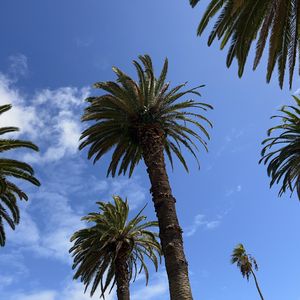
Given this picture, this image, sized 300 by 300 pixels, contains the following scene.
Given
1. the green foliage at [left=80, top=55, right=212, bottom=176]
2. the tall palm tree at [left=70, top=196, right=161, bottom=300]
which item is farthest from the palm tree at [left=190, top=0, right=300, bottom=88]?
the tall palm tree at [left=70, top=196, right=161, bottom=300]

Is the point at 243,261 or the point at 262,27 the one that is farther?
the point at 243,261

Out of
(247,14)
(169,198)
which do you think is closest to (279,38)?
(247,14)

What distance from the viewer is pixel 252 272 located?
2201 inches

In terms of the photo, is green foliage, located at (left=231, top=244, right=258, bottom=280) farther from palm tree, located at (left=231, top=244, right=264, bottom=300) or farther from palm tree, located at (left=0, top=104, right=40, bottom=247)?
palm tree, located at (left=0, top=104, right=40, bottom=247)

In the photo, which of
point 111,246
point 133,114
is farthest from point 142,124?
point 111,246

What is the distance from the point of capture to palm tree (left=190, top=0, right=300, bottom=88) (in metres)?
12.9

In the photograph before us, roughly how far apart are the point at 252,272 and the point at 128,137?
42311 mm

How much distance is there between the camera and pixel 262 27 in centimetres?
1366

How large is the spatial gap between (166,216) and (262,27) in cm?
687

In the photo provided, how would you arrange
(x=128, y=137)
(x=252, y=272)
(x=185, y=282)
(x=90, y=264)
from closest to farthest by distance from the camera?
(x=185, y=282) → (x=128, y=137) → (x=90, y=264) → (x=252, y=272)

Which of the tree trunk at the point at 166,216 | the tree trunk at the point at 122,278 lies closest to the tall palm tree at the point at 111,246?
the tree trunk at the point at 122,278

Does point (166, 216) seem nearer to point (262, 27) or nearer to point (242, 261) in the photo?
point (262, 27)

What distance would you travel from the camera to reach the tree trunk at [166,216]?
1326 centimetres

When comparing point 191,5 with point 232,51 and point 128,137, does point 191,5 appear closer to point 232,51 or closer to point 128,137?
point 232,51
